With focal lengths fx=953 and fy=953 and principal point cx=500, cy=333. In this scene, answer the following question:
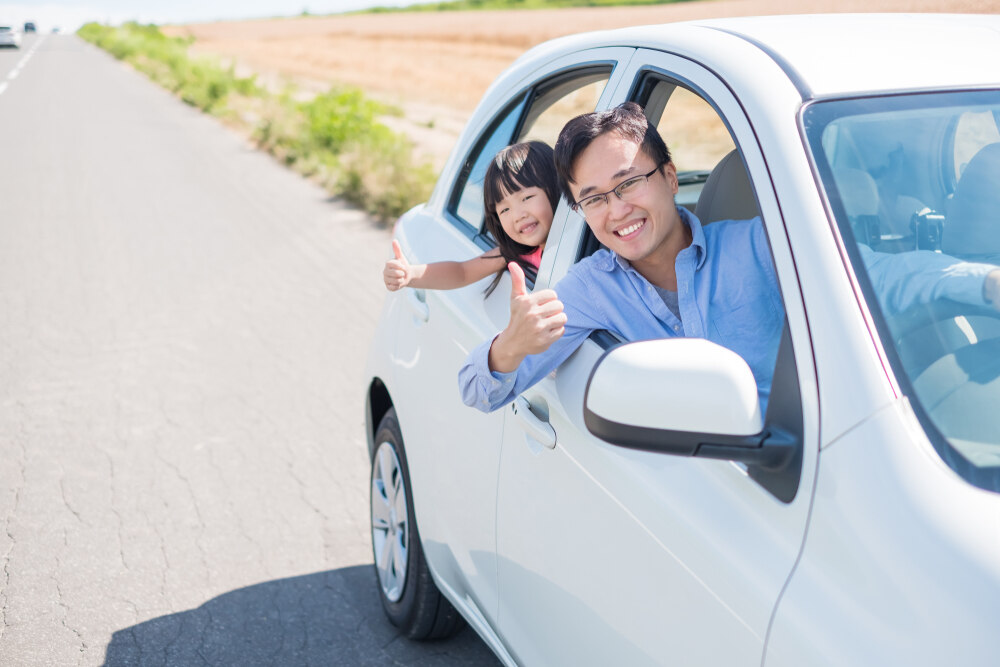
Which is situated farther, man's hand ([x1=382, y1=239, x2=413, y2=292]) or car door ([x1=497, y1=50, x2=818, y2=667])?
man's hand ([x1=382, y1=239, x2=413, y2=292])

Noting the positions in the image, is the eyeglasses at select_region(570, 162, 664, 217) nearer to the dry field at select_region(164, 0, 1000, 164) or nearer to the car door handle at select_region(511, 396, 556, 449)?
the car door handle at select_region(511, 396, 556, 449)

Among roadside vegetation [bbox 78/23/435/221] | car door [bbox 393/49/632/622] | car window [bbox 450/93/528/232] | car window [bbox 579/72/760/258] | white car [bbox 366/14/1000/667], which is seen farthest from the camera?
roadside vegetation [bbox 78/23/435/221]

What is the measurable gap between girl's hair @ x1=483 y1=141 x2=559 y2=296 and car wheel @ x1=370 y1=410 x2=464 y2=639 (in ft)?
2.56

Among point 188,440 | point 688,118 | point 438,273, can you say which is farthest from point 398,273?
point 188,440

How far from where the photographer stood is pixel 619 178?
2.06 metres

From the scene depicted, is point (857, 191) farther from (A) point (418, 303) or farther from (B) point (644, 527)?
(A) point (418, 303)

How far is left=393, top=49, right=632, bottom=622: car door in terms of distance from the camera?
238cm

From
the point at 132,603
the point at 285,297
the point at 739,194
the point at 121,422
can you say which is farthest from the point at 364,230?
the point at 739,194

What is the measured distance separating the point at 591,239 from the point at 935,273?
0.79 m

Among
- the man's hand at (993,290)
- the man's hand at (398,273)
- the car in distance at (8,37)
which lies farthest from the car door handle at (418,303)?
the car in distance at (8,37)

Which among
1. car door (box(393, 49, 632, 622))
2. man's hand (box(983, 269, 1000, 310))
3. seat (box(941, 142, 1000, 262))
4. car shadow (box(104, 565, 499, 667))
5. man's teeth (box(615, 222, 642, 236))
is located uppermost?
seat (box(941, 142, 1000, 262))

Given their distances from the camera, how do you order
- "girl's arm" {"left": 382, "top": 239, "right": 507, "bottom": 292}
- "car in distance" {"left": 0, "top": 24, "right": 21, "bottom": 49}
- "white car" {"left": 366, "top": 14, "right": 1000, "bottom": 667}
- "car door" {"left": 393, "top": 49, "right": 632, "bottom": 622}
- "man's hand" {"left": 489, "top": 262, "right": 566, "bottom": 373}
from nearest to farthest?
"white car" {"left": 366, "top": 14, "right": 1000, "bottom": 667} → "man's hand" {"left": 489, "top": 262, "right": 566, "bottom": 373} → "car door" {"left": 393, "top": 49, "right": 632, "bottom": 622} → "girl's arm" {"left": 382, "top": 239, "right": 507, "bottom": 292} → "car in distance" {"left": 0, "top": 24, "right": 21, "bottom": 49}

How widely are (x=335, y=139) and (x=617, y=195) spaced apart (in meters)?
13.4

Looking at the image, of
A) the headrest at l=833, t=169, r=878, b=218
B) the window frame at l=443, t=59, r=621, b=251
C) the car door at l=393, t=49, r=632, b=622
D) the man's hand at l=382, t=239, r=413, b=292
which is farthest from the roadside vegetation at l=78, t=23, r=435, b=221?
the headrest at l=833, t=169, r=878, b=218
